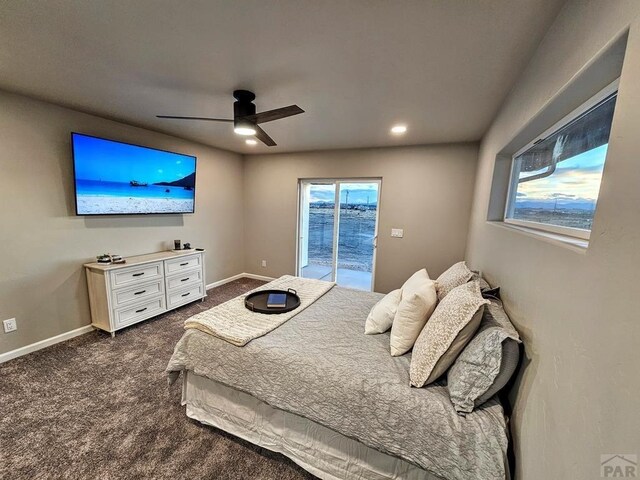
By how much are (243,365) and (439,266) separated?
3.17 m

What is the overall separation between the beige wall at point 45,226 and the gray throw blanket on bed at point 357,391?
1908 mm

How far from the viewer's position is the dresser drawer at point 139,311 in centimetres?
280

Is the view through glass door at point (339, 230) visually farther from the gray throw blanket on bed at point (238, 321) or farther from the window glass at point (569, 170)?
the window glass at point (569, 170)

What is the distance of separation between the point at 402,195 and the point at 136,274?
3.63m

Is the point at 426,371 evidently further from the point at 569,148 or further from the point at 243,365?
the point at 569,148

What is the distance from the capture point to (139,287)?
2959mm

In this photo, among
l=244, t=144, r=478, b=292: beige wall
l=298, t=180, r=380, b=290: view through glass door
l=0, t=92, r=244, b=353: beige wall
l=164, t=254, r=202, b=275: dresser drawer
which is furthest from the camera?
l=298, t=180, r=380, b=290: view through glass door

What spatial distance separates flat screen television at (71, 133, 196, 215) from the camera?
265 cm

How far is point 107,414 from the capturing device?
177 cm

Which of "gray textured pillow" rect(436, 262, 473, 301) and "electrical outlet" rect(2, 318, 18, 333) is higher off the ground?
"gray textured pillow" rect(436, 262, 473, 301)

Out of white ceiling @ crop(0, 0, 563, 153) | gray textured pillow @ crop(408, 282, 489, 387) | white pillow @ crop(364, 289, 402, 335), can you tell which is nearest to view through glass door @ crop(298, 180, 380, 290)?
white ceiling @ crop(0, 0, 563, 153)

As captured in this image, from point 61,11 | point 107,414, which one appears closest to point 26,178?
point 61,11

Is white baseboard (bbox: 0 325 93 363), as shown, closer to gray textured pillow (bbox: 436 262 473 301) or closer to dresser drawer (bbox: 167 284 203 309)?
dresser drawer (bbox: 167 284 203 309)

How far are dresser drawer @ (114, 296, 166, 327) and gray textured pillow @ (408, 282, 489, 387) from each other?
3.06 meters
